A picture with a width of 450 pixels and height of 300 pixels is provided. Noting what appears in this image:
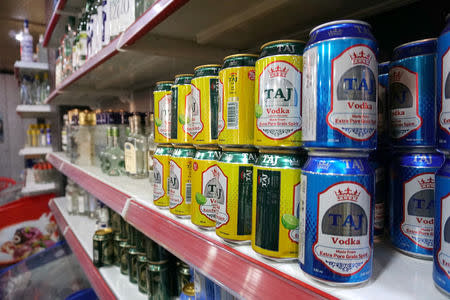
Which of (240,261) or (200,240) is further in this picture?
(200,240)

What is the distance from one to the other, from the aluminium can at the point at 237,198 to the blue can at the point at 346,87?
181 mm

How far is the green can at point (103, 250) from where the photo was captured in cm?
148

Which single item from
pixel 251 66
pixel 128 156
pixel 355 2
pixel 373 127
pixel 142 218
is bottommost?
pixel 142 218

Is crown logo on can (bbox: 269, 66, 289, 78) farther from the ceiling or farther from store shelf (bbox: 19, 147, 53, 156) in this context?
the ceiling

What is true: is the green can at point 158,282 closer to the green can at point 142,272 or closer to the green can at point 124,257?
the green can at point 142,272

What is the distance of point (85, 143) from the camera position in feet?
7.16

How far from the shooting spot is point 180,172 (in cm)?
82

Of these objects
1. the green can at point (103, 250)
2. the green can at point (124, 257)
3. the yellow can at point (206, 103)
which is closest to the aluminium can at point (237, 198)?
the yellow can at point (206, 103)

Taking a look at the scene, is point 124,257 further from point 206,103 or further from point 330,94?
point 330,94

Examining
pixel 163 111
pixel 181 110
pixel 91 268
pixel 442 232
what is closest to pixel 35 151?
pixel 91 268

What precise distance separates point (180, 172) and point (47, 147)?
132 inches

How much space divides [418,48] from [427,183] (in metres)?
0.23

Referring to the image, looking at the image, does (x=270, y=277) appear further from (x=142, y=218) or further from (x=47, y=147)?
(x=47, y=147)

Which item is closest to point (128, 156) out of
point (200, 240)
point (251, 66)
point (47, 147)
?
point (200, 240)
